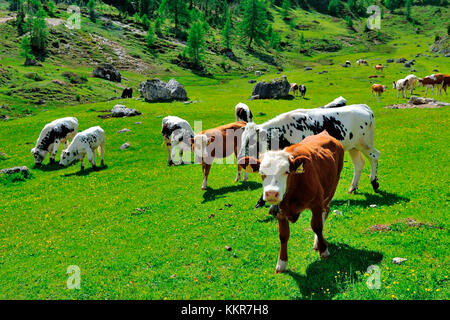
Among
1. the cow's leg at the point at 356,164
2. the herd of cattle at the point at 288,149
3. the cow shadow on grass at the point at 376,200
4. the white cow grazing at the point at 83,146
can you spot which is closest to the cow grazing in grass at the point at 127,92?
the herd of cattle at the point at 288,149

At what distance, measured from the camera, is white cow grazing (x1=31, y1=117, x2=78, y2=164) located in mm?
27078

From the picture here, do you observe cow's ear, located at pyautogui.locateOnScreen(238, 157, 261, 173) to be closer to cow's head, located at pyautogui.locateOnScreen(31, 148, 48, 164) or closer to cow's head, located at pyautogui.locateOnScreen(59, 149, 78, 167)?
cow's head, located at pyautogui.locateOnScreen(59, 149, 78, 167)

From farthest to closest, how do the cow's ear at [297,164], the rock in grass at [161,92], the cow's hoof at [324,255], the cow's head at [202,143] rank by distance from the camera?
the rock in grass at [161,92] → the cow's head at [202,143] → the cow's hoof at [324,255] → the cow's ear at [297,164]

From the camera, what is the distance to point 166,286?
29.1 ft

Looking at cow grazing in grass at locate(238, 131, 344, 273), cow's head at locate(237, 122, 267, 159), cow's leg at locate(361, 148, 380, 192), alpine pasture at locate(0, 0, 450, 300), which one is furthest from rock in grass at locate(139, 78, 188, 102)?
cow grazing in grass at locate(238, 131, 344, 273)

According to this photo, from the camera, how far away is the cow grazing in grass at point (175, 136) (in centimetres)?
2561

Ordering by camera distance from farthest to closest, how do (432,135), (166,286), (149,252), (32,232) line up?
(432,135)
(32,232)
(149,252)
(166,286)

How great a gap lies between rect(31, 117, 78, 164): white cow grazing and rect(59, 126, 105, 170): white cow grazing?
3234 mm

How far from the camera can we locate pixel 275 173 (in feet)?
22.8

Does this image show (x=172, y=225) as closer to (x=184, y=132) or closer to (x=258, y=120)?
(x=184, y=132)

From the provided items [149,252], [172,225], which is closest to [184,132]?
[172,225]

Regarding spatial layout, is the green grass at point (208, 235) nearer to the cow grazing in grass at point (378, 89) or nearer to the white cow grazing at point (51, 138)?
the white cow grazing at point (51, 138)

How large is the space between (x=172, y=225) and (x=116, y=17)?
153 m

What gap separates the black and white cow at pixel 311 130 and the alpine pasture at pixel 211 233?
2.49 metres
